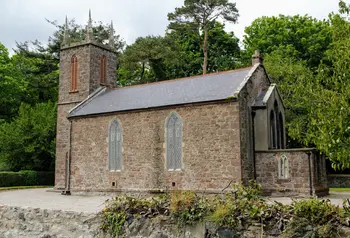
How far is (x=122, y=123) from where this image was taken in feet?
66.7

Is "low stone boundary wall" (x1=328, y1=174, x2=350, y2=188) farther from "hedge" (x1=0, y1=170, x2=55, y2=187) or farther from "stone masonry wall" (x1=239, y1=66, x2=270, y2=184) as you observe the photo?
"hedge" (x1=0, y1=170, x2=55, y2=187)

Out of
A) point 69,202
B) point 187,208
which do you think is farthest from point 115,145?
point 187,208

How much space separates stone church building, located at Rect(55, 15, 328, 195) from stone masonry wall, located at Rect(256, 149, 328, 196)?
0.15 ft

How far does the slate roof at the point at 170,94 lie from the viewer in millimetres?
18328

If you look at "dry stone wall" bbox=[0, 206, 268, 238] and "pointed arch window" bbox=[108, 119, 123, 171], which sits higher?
"pointed arch window" bbox=[108, 119, 123, 171]

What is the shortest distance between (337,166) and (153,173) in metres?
12.0

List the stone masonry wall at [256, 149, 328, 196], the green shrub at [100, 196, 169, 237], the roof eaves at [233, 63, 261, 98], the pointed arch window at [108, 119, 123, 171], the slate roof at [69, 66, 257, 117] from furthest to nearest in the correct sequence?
the pointed arch window at [108, 119, 123, 171]
the slate roof at [69, 66, 257, 117]
the roof eaves at [233, 63, 261, 98]
the stone masonry wall at [256, 149, 328, 196]
the green shrub at [100, 196, 169, 237]

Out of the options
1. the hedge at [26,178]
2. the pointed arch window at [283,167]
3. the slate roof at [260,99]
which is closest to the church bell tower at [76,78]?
the hedge at [26,178]

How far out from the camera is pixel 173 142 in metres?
18.7

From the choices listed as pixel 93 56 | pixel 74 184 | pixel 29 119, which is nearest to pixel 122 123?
pixel 74 184

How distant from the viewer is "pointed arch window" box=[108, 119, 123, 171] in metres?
20.3

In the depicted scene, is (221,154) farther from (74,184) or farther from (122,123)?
(74,184)

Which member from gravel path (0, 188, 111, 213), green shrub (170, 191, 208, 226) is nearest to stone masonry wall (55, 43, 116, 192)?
gravel path (0, 188, 111, 213)

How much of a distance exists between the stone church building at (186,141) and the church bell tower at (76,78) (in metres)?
0.18
